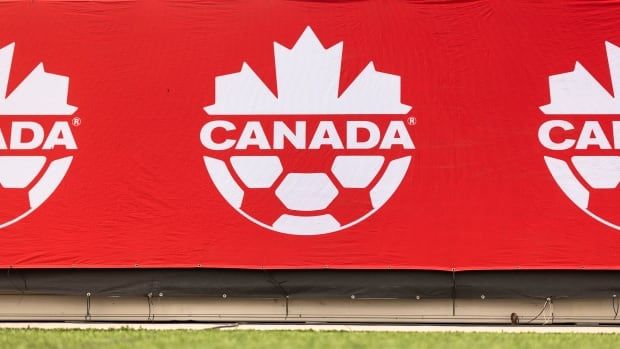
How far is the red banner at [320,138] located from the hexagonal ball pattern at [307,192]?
0.01 metres

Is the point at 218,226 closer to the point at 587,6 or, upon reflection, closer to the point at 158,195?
the point at 158,195

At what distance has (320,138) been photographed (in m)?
5.98

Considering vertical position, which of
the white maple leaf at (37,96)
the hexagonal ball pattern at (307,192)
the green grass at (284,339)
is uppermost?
the white maple leaf at (37,96)

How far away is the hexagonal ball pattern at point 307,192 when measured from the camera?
234 inches

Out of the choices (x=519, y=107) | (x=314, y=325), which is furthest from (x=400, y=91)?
(x=314, y=325)

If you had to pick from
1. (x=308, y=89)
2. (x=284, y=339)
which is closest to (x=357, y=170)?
(x=308, y=89)

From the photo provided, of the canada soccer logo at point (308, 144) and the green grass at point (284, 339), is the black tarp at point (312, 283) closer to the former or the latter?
the canada soccer logo at point (308, 144)

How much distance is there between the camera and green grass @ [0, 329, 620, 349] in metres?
4.39

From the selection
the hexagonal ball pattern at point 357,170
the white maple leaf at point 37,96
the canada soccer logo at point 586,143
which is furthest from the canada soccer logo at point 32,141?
the canada soccer logo at point 586,143

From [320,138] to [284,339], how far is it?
6.14ft

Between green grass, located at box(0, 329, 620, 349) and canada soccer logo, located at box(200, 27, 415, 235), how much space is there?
3.64 feet

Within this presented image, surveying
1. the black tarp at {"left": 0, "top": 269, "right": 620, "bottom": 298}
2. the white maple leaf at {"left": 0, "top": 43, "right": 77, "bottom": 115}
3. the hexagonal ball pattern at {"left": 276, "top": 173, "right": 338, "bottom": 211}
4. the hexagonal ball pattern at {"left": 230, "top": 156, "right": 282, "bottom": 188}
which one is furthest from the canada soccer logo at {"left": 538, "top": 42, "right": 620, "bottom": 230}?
the white maple leaf at {"left": 0, "top": 43, "right": 77, "bottom": 115}

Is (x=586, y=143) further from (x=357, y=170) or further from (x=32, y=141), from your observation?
(x=32, y=141)

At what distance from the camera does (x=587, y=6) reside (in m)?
6.05
